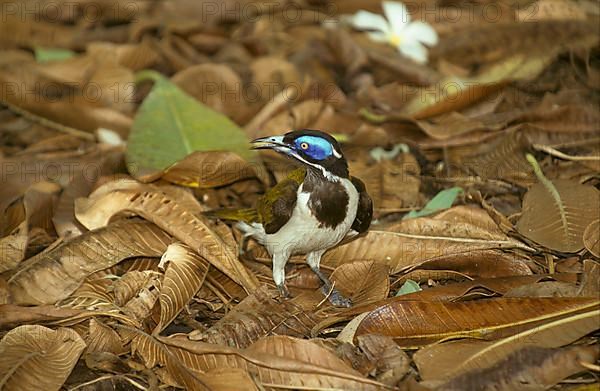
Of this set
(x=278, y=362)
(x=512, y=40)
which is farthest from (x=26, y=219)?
(x=512, y=40)

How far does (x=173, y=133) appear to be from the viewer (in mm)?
5676

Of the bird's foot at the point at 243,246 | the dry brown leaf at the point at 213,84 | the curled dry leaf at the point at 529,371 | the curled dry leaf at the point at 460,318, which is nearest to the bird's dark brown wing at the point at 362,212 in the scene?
the bird's foot at the point at 243,246

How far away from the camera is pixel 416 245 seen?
462cm

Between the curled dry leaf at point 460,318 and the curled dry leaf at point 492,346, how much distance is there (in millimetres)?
64

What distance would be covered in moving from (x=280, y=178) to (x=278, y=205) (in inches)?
39.4

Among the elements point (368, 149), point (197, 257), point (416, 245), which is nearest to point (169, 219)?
point (197, 257)

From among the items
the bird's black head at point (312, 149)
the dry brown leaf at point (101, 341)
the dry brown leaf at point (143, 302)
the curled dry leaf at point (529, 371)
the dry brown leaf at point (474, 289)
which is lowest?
the dry brown leaf at point (101, 341)

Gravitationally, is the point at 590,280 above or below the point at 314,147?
below

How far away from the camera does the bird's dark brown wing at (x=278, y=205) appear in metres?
4.45

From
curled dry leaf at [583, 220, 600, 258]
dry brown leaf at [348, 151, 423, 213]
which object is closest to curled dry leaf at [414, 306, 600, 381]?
curled dry leaf at [583, 220, 600, 258]

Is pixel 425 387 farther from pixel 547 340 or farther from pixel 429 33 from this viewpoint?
pixel 429 33

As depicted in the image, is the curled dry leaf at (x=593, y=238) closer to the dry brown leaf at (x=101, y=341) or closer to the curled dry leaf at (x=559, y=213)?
the curled dry leaf at (x=559, y=213)

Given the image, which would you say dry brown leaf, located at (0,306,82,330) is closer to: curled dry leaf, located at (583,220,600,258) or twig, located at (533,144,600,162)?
curled dry leaf, located at (583,220,600,258)

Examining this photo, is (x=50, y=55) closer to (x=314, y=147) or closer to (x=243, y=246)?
(x=243, y=246)
